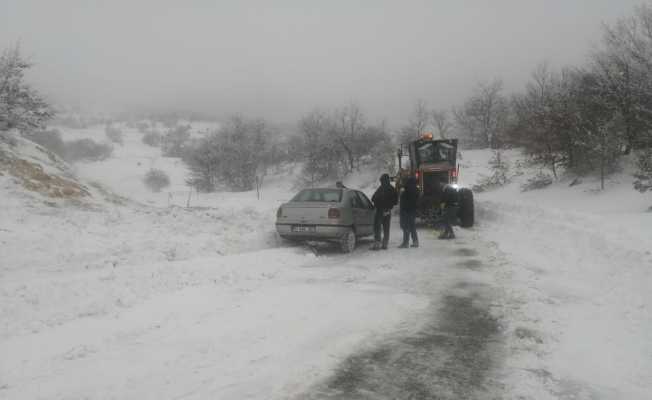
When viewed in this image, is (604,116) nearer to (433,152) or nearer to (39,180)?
(433,152)

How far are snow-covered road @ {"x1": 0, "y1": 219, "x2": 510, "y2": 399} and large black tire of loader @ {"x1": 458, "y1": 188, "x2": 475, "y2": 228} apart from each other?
7.23 m

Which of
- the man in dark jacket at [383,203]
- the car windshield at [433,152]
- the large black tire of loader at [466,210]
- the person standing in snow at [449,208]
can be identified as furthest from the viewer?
the car windshield at [433,152]

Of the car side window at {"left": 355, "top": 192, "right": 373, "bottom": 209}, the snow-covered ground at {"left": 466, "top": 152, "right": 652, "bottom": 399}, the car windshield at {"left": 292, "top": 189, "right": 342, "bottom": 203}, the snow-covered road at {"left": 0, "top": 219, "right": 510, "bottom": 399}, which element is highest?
the car windshield at {"left": 292, "top": 189, "right": 342, "bottom": 203}

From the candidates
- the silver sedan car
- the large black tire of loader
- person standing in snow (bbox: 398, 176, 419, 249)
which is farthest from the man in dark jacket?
the large black tire of loader

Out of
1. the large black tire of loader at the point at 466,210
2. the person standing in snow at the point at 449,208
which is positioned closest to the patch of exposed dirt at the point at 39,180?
the person standing in snow at the point at 449,208

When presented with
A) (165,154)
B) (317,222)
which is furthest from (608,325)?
(165,154)

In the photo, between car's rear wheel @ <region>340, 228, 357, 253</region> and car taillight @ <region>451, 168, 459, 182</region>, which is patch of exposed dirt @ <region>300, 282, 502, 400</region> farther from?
car taillight @ <region>451, 168, 459, 182</region>

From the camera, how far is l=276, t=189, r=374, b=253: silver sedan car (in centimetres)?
992

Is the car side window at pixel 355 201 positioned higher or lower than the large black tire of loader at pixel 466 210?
higher

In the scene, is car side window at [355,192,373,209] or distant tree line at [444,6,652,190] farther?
distant tree line at [444,6,652,190]

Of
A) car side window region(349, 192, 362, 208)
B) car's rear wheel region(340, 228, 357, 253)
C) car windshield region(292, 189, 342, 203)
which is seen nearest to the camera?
car's rear wheel region(340, 228, 357, 253)

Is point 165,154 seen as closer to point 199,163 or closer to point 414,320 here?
point 199,163

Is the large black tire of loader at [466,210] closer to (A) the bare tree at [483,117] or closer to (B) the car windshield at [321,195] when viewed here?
(B) the car windshield at [321,195]

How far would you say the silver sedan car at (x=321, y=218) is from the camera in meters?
9.92
